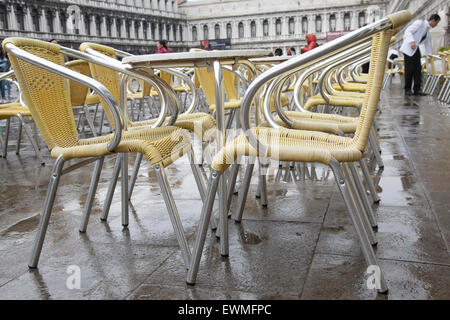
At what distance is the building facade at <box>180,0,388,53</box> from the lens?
58.9 meters

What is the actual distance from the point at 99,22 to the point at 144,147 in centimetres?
5608

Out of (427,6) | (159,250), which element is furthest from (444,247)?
(427,6)

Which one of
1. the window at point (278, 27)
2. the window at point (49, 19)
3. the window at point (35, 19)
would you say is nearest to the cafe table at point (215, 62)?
the window at point (35, 19)

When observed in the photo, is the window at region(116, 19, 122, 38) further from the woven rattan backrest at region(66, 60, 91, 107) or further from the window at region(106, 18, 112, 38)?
the woven rattan backrest at region(66, 60, 91, 107)

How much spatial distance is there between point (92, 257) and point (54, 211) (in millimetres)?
747

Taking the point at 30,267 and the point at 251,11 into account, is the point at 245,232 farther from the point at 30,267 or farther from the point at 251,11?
the point at 251,11

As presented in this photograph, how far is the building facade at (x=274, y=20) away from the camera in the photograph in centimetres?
5891

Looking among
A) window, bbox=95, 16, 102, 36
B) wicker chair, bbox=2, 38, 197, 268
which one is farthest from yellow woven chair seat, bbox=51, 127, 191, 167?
window, bbox=95, 16, 102, 36

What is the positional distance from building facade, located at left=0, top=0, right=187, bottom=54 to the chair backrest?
1708 inches

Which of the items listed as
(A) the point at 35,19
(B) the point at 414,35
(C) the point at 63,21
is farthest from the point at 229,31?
(B) the point at 414,35

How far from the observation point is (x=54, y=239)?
2.05 m

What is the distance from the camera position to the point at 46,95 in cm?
180

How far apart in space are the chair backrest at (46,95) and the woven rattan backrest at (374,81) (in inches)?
43.7

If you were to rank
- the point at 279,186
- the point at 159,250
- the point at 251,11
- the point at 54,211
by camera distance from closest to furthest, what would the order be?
the point at 159,250
the point at 54,211
the point at 279,186
the point at 251,11
